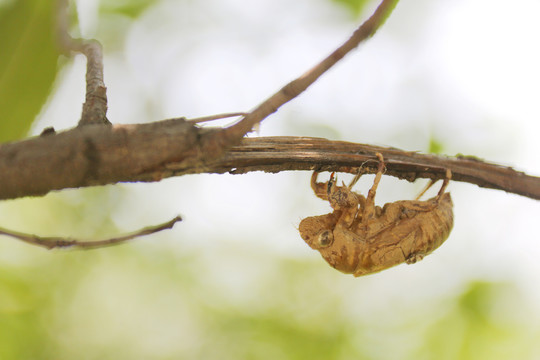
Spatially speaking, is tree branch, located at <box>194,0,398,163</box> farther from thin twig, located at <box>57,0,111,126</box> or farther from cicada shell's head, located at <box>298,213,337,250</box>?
cicada shell's head, located at <box>298,213,337,250</box>

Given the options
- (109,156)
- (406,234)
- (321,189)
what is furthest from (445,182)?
(109,156)

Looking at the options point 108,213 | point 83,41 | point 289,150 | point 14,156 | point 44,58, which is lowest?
point 14,156

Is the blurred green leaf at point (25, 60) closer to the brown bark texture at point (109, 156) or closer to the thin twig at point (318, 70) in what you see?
the brown bark texture at point (109, 156)

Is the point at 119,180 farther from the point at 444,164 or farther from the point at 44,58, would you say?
the point at 444,164

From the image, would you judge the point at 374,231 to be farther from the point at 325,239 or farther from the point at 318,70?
the point at 318,70

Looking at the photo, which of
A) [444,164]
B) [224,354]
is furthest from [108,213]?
[444,164]

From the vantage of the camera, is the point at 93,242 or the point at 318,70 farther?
the point at 93,242

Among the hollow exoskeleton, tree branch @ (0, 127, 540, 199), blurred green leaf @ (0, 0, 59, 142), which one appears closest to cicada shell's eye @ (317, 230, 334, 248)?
the hollow exoskeleton
